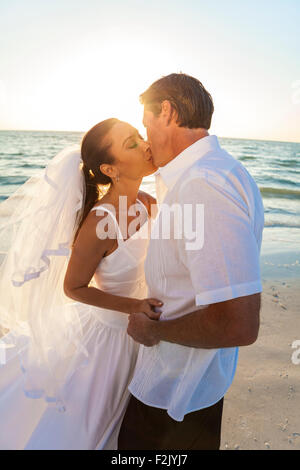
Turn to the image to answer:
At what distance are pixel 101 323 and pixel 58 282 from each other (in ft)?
1.26

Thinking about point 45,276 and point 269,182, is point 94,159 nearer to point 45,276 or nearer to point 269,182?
point 45,276

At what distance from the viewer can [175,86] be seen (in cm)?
178

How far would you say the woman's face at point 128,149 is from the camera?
235cm

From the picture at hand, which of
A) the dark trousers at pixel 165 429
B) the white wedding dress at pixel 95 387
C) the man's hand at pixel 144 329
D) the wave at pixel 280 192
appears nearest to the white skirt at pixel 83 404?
the white wedding dress at pixel 95 387

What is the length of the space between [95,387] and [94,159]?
4.57 feet

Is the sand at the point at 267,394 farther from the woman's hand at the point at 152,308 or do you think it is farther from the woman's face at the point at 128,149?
the woman's face at the point at 128,149

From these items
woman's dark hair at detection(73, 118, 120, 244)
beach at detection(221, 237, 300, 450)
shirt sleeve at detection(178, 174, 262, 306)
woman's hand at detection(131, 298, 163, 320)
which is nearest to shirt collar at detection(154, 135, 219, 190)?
shirt sleeve at detection(178, 174, 262, 306)

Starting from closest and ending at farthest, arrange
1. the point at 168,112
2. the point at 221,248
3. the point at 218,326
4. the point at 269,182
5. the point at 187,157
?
1. the point at 221,248
2. the point at 218,326
3. the point at 187,157
4. the point at 168,112
5. the point at 269,182

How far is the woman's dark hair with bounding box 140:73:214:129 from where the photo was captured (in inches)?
69.3

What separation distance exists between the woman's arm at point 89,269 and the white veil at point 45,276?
0.55 ft

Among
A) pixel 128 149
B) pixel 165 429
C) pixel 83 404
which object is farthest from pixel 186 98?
pixel 83 404

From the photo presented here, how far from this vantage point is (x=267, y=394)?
3449mm

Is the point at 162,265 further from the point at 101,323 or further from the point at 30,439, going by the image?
the point at 30,439
